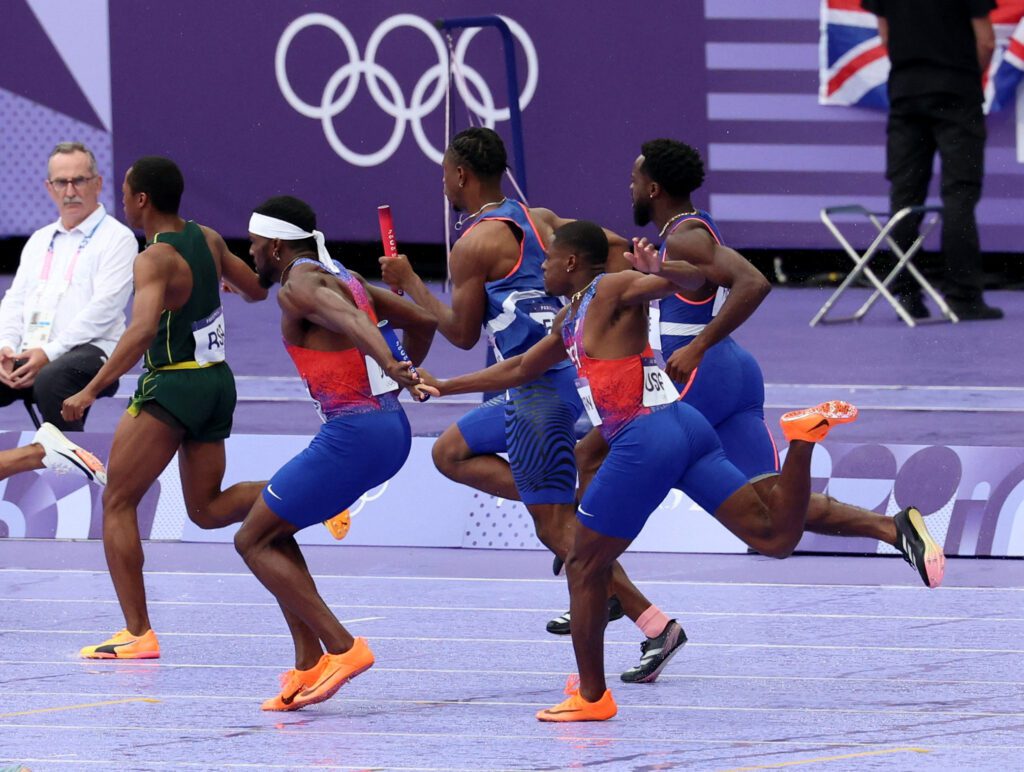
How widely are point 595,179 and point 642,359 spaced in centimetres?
1031

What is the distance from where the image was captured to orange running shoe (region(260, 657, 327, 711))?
6.21 m

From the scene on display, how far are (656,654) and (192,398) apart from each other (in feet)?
6.54

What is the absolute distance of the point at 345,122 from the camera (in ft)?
54.5

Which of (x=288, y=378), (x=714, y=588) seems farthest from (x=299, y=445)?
(x=288, y=378)

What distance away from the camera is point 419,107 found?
16.4 metres

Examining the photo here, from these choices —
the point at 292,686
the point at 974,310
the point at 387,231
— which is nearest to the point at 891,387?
the point at 974,310

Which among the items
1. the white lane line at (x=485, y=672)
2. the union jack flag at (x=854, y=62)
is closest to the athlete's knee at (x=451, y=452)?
the white lane line at (x=485, y=672)

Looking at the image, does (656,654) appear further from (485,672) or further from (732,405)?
(732,405)

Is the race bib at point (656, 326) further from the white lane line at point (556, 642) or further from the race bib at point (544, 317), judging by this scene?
the white lane line at point (556, 642)

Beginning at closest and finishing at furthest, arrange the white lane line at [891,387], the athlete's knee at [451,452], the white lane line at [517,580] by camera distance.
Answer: the athlete's knee at [451,452] < the white lane line at [517,580] < the white lane line at [891,387]

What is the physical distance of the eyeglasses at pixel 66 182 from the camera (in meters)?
8.99

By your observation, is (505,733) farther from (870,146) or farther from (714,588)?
(870,146)

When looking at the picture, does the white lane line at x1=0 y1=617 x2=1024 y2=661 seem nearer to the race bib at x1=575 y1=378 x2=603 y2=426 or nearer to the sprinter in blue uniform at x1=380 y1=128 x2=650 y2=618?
the sprinter in blue uniform at x1=380 y1=128 x2=650 y2=618

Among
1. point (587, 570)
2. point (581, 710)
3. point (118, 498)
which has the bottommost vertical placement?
point (581, 710)
